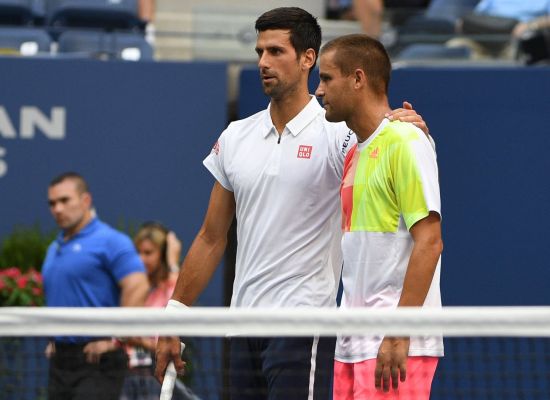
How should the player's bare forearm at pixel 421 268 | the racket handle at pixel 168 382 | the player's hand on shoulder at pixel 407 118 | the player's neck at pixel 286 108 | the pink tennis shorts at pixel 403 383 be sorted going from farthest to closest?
the player's neck at pixel 286 108
the racket handle at pixel 168 382
the player's hand on shoulder at pixel 407 118
the pink tennis shorts at pixel 403 383
the player's bare forearm at pixel 421 268

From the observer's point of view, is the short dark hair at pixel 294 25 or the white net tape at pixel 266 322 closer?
the white net tape at pixel 266 322

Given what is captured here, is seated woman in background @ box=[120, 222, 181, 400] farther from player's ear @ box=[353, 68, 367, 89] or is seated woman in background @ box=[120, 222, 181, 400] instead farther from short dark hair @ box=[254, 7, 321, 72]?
player's ear @ box=[353, 68, 367, 89]

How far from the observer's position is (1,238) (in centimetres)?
818

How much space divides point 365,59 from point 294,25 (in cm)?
46

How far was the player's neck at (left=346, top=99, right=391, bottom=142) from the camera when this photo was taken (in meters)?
4.32

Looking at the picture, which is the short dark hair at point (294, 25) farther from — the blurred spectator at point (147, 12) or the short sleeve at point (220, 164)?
the blurred spectator at point (147, 12)

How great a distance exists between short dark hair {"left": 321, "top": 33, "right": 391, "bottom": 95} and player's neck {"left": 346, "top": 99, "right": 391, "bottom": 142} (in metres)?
0.07

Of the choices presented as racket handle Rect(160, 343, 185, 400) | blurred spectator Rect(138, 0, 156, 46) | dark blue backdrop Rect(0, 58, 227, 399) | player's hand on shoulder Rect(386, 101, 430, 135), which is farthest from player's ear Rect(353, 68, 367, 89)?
blurred spectator Rect(138, 0, 156, 46)

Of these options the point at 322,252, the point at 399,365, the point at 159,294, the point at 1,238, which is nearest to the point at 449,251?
the point at 159,294

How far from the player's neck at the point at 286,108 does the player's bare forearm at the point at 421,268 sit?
0.87 metres

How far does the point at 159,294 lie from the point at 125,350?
916 mm

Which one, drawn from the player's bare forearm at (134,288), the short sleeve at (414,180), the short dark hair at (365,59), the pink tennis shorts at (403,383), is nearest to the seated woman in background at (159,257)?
the player's bare forearm at (134,288)

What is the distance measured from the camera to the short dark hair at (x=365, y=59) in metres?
4.35

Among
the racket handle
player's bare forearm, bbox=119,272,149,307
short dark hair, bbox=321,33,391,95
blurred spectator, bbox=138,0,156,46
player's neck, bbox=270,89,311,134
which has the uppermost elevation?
blurred spectator, bbox=138,0,156,46
